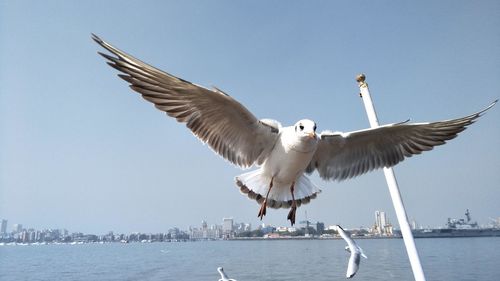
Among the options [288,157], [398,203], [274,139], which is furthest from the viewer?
[274,139]

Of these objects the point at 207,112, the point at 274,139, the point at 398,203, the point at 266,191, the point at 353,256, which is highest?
the point at 207,112

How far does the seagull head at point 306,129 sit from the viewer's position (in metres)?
3.29

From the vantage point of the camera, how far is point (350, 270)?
2605 mm

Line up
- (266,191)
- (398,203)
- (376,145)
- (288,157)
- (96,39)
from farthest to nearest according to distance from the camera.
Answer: (376,145)
(266,191)
(398,203)
(288,157)
(96,39)

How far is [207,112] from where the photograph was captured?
12.2 feet

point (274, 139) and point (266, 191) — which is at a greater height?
point (274, 139)

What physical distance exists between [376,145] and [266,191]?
155 cm

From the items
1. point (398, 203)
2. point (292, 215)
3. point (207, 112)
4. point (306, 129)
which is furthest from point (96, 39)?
point (398, 203)

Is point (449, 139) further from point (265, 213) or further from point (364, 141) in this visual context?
point (265, 213)

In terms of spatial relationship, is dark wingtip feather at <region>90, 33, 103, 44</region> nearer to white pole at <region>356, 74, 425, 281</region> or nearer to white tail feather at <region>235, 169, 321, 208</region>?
white tail feather at <region>235, 169, 321, 208</region>

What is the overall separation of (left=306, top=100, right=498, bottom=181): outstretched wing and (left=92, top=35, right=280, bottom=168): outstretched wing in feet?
2.66

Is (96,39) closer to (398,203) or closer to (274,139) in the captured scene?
(274,139)

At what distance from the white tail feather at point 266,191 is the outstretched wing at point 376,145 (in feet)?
1.58

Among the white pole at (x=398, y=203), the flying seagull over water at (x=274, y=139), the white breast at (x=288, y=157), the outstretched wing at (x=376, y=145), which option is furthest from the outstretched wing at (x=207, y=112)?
the white pole at (x=398, y=203)
